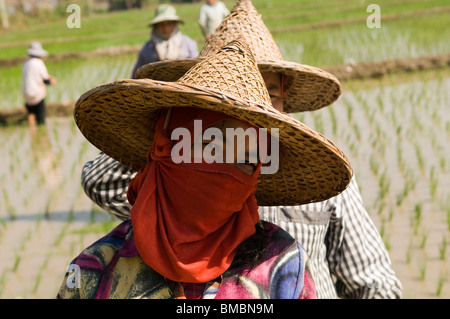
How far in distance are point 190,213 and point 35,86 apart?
6.37 metres

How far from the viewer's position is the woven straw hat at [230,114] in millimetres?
1168

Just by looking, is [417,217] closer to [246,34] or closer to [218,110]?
[246,34]

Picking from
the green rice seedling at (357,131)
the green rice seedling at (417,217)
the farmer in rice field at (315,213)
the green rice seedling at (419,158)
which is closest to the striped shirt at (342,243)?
the farmer in rice field at (315,213)

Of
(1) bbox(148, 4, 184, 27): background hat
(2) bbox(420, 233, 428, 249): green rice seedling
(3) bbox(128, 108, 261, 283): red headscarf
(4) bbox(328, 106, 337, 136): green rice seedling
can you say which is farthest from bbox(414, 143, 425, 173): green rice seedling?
(3) bbox(128, 108, 261, 283): red headscarf

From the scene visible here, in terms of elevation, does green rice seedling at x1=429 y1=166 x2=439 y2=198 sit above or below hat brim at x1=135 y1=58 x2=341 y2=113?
below

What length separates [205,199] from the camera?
1283 mm

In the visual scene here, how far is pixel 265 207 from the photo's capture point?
1788 millimetres

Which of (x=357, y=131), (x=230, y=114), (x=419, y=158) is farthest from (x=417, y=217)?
(x=230, y=114)

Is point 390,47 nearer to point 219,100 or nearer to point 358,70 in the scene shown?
point 358,70

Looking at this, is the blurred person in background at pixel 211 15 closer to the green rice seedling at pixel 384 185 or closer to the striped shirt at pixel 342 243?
the green rice seedling at pixel 384 185

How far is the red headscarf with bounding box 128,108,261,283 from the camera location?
4.12ft

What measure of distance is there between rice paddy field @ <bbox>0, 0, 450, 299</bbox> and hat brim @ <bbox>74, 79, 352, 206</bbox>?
170cm

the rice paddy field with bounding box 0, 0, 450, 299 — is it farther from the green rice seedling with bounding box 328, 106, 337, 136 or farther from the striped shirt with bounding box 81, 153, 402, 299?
the striped shirt with bounding box 81, 153, 402, 299

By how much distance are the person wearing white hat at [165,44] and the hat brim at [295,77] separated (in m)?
3.09
